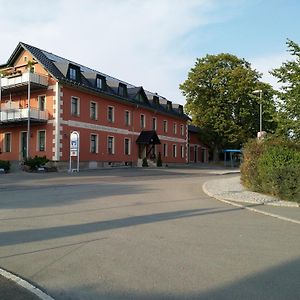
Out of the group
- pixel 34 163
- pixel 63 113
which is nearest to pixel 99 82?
pixel 63 113

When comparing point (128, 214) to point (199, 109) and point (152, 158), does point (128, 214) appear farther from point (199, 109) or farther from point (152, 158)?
point (199, 109)

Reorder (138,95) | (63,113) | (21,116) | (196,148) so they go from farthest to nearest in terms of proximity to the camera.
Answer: (196,148) < (138,95) < (63,113) < (21,116)

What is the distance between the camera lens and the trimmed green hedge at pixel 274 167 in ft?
53.2

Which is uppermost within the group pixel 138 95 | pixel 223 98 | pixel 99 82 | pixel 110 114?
pixel 223 98

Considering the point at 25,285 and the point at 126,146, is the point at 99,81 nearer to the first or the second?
the point at 126,146

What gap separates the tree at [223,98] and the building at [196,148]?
4982 millimetres

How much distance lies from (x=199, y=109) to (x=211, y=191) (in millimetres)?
42246

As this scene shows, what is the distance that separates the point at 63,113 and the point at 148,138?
13.2 m

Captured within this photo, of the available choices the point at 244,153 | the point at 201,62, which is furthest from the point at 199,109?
the point at 244,153

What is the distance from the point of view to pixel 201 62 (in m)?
60.6

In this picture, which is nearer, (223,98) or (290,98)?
(290,98)

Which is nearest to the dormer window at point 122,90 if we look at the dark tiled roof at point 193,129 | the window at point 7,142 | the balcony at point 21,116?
the balcony at point 21,116

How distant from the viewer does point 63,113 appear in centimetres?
3794

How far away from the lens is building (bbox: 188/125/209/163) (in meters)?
66.2
